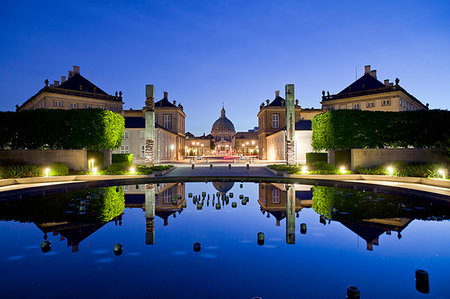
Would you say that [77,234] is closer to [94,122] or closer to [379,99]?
[94,122]

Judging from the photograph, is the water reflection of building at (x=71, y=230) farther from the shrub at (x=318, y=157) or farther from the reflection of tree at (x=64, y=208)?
the shrub at (x=318, y=157)

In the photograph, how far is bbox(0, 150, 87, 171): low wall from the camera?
60.2 feet

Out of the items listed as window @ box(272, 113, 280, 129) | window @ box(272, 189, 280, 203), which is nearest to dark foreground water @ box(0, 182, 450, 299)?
window @ box(272, 189, 280, 203)

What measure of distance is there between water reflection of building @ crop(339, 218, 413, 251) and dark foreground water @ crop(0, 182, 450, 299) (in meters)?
0.03

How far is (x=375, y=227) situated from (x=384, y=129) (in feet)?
52.7

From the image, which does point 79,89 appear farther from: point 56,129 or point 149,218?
point 149,218

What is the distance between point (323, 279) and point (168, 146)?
4364cm

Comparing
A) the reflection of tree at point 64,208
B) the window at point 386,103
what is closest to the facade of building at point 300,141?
the window at point 386,103

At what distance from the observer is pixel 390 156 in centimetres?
1853

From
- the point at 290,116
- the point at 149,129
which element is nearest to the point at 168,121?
the point at 149,129

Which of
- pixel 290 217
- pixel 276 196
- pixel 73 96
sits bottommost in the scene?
pixel 290 217

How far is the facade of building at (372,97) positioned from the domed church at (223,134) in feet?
259

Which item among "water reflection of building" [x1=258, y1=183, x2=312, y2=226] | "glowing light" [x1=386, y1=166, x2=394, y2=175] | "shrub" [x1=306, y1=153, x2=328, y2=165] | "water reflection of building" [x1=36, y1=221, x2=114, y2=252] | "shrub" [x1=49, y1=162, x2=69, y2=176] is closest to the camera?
"water reflection of building" [x1=36, y1=221, x2=114, y2=252]

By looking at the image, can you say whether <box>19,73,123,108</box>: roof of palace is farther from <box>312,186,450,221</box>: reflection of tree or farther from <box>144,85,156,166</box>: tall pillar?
<box>312,186,450,221</box>: reflection of tree
